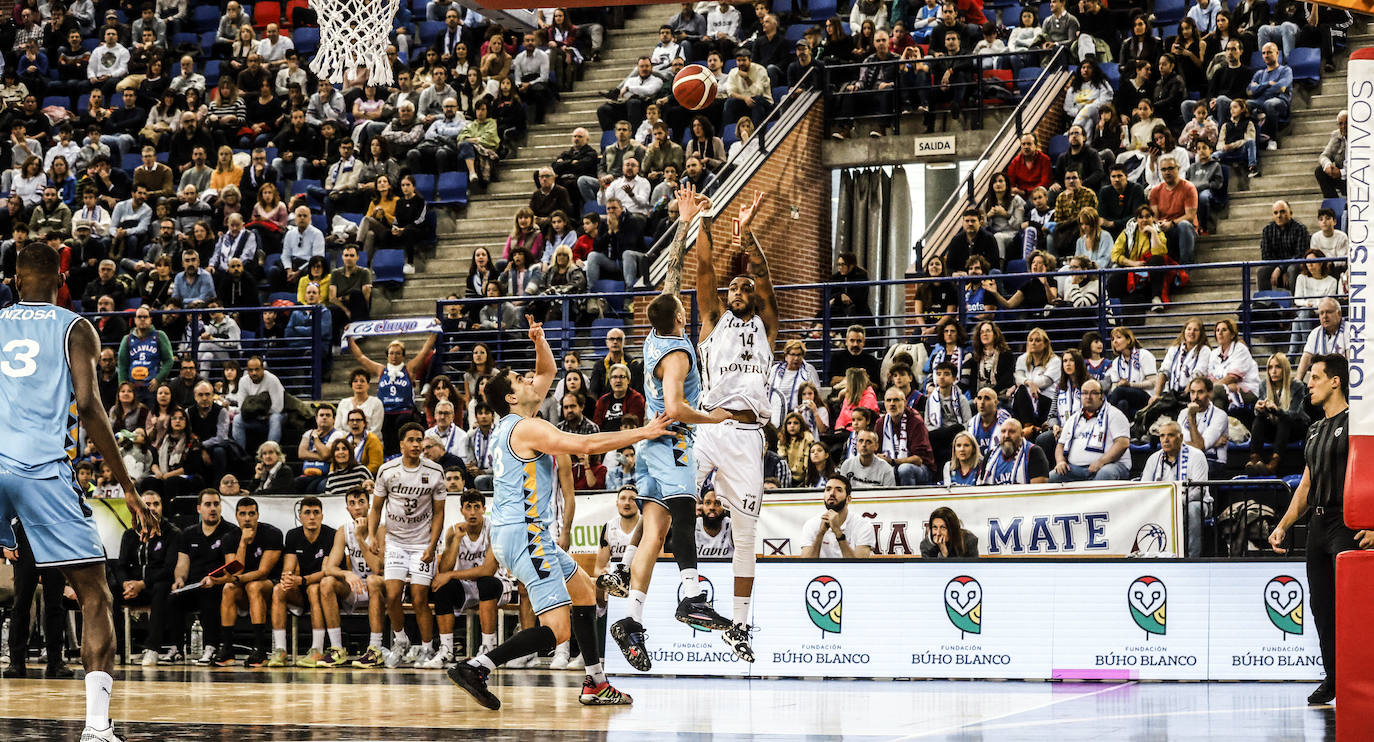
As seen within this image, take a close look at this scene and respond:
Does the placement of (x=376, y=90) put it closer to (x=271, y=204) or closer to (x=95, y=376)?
(x=271, y=204)

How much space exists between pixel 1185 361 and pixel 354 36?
869cm

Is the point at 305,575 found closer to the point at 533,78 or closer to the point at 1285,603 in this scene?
the point at 1285,603

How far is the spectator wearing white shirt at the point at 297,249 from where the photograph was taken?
22.3 metres

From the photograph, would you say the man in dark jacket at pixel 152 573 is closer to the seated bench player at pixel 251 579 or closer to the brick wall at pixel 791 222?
the seated bench player at pixel 251 579

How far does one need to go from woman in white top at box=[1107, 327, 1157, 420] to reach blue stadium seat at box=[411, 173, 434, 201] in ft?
35.8

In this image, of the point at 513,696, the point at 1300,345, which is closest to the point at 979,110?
the point at 1300,345

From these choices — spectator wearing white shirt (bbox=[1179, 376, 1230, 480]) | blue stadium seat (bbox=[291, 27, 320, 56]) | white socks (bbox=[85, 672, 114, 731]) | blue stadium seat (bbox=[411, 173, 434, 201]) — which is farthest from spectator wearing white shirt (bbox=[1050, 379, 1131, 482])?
blue stadium seat (bbox=[291, 27, 320, 56])

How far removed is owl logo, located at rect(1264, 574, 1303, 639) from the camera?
12.8 metres

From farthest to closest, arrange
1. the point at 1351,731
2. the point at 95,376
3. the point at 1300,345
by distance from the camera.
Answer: the point at 1300,345, the point at 95,376, the point at 1351,731

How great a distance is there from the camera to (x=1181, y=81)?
770 inches

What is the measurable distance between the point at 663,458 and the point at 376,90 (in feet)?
52.1

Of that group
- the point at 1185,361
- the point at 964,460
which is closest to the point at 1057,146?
the point at 1185,361

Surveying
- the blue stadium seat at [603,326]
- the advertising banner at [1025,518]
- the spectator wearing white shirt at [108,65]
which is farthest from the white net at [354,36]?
the spectator wearing white shirt at [108,65]

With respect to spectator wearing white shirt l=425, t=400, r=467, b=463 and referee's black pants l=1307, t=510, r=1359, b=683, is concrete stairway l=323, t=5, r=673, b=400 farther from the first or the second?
referee's black pants l=1307, t=510, r=1359, b=683
